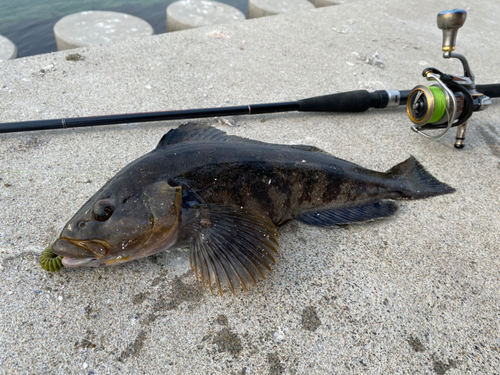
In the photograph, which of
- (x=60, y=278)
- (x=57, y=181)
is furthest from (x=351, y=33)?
(x=60, y=278)

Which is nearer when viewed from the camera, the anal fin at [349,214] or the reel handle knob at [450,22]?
the anal fin at [349,214]

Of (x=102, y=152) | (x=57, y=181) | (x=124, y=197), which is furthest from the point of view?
(x=102, y=152)

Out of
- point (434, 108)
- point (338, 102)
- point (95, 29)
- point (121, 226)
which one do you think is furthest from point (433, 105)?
point (95, 29)

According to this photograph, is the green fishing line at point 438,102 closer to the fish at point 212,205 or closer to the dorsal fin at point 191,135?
the fish at point 212,205

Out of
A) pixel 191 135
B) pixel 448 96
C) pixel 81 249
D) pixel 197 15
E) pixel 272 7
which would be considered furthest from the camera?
pixel 272 7

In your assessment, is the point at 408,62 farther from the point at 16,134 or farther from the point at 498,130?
the point at 16,134

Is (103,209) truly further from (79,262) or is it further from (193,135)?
(193,135)

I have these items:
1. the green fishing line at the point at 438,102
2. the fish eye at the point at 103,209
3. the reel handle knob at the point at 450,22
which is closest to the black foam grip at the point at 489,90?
the reel handle knob at the point at 450,22
